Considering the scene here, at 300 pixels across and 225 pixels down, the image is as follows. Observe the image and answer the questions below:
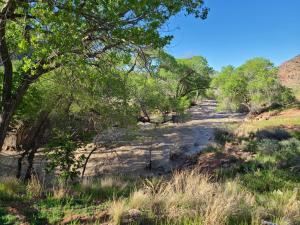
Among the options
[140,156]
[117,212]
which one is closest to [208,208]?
→ [117,212]

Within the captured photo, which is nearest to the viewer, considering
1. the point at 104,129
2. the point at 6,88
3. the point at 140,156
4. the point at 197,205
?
the point at 197,205

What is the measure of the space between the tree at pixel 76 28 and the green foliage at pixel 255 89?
36.8 metres

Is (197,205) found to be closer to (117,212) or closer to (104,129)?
(117,212)

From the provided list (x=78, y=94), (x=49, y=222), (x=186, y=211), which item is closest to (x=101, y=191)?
(x=49, y=222)

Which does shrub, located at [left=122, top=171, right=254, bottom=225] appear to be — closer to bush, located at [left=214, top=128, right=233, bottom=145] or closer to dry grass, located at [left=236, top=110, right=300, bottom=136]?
bush, located at [left=214, top=128, right=233, bottom=145]

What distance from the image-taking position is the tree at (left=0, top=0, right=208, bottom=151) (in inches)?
279

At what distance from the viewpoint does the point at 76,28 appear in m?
7.38

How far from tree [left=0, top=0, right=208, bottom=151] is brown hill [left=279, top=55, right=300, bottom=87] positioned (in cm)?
7716

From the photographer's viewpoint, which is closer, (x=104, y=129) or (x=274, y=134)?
(x=104, y=129)

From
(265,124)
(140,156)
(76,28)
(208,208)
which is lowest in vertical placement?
(140,156)

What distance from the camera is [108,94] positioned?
46.7ft

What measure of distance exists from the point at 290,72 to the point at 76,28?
3697 inches

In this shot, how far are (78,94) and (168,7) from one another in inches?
217

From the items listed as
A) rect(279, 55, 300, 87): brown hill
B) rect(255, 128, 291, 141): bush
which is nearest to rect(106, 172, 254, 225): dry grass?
rect(255, 128, 291, 141): bush
